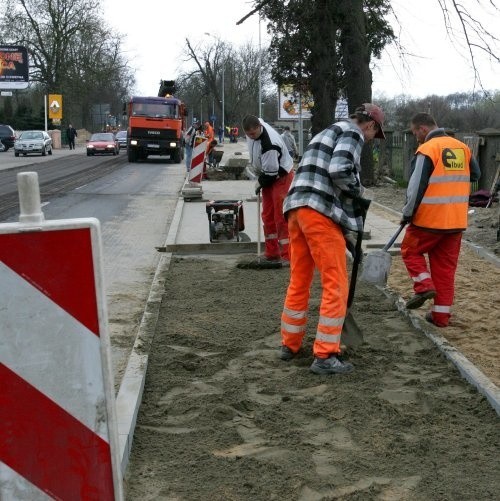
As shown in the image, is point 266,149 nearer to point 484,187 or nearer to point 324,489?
point 324,489

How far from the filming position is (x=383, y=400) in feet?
15.9

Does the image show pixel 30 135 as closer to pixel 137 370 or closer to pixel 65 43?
pixel 65 43

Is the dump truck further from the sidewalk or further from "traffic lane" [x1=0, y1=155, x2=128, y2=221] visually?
the sidewalk

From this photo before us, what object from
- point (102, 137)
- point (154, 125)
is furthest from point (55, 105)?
point (154, 125)

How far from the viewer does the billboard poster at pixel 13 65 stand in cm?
6600

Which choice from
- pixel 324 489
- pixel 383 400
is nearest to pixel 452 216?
pixel 383 400

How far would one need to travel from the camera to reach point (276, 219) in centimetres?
945

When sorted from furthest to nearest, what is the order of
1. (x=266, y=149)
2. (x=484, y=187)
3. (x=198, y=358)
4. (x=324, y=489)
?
(x=484, y=187) < (x=266, y=149) < (x=198, y=358) < (x=324, y=489)

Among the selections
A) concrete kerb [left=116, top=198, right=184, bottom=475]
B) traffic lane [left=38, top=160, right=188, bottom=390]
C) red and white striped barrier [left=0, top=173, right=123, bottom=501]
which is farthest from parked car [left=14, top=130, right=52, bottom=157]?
red and white striped barrier [left=0, top=173, right=123, bottom=501]

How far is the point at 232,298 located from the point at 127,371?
2763 millimetres

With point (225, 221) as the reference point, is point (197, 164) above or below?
above

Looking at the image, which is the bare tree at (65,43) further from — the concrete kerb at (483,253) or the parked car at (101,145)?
the concrete kerb at (483,253)

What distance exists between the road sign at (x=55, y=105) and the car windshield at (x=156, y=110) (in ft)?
121

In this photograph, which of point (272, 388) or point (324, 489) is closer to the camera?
point (324, 489)
